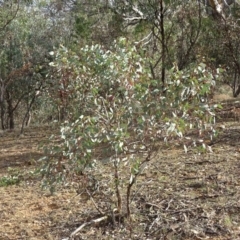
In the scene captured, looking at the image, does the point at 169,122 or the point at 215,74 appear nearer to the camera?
the point at 169,122

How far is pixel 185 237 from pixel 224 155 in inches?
81.8

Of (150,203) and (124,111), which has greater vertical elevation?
(124,111)

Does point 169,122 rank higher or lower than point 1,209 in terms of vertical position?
higher

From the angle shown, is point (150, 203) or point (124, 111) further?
point (150, 203)

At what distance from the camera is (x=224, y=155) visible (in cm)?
554

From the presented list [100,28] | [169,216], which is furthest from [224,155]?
[100,28]

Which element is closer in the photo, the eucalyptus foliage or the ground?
the eucalyptus foliage

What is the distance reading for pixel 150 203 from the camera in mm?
4258

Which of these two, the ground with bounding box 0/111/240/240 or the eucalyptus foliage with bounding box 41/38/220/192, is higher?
the eucalyptus foliage with bounding box 41/38/220/192

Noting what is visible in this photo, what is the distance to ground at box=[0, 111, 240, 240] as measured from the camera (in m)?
3.79

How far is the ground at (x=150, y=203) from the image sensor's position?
379 cm

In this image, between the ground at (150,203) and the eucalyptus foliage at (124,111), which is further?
the ground at (150,203)

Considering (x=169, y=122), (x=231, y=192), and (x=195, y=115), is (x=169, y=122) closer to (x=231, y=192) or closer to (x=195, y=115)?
(x=195, y=115)

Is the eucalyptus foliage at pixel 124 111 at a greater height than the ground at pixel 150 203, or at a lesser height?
greater
